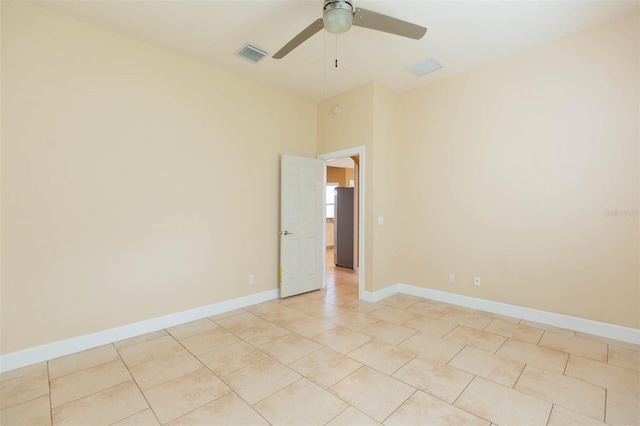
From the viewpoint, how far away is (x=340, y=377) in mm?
2271

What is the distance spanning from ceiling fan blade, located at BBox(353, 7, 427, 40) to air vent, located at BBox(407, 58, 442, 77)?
143cm

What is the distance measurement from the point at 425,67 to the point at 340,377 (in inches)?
145

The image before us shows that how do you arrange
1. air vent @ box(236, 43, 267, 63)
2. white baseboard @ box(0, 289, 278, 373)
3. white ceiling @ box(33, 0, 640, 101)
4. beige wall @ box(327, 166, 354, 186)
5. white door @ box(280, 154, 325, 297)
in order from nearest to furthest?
white baseboard @ box(0, 289, 278, 373) → white ceiling @ box(33, 0, 640, 101) → air vent @ box(236, 43, 267, 63) → white door @ box(280, 154, 325, 297) → beige wall @ box(327, 166, 354, 186)

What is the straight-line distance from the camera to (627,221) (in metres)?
2.80

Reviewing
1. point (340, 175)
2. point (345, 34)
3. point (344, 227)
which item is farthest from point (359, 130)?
point (340, 175)

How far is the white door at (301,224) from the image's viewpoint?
4.28 metres

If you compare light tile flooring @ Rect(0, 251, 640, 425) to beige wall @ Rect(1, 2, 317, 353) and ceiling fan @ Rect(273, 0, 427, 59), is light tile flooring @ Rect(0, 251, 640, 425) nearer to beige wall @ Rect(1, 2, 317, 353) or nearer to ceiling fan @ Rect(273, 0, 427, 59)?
beige wall @ Rect(1, 2, 317, 353)

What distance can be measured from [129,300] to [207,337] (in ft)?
3.01

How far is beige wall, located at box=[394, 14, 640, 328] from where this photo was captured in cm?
283

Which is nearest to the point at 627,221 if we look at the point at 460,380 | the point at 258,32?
the point at 460,380

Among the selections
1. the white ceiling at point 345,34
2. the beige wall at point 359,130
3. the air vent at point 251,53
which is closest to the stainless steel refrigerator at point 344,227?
the beige wall at point 359,130

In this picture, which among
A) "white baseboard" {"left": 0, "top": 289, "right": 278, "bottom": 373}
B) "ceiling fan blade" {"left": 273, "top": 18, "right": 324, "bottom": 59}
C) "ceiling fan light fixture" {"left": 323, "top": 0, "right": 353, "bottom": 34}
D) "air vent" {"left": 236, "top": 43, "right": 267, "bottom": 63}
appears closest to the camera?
"ceiling fan light fixture" {"left": 323, "top": 0, "right": 353, "bottom": 34}

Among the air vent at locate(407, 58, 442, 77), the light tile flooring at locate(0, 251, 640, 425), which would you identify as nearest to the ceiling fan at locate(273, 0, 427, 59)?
the air vent at locate(407, 58, 442, 77)

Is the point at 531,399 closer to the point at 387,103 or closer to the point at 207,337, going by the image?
the point at 207,337
